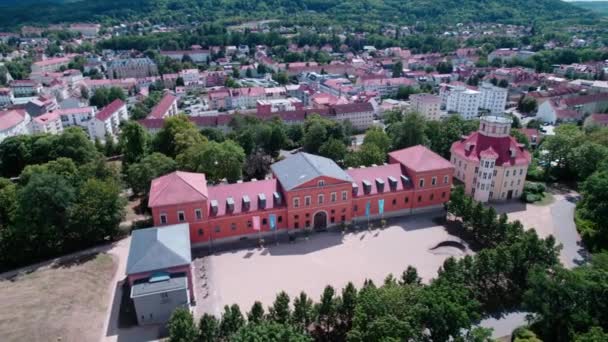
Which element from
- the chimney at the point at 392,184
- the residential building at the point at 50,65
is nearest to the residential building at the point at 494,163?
the chimney at the point at 392,184

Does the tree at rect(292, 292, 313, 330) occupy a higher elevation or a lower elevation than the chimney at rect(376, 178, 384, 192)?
lower

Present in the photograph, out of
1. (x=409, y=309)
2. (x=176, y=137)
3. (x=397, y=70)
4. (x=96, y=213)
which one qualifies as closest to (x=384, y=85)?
(x=397, y=70)

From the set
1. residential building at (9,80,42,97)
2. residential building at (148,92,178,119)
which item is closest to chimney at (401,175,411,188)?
residential building at (148,92,178,119)

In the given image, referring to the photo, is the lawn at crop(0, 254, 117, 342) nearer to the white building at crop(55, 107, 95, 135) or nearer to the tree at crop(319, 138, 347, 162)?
the tree at crop(319, 138, 347, 162)

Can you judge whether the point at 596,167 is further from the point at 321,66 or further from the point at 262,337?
the point at 321,66

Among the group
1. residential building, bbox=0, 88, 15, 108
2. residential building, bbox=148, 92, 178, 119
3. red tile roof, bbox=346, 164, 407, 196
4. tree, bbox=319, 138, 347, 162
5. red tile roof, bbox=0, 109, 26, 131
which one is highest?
red tile roof, bbox=346, 164, 407, 196

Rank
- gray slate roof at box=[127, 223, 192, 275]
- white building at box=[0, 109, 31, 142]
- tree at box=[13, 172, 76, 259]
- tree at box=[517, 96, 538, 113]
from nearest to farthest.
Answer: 1. gray slate roof at box=[127, 223, 192, 275]
2. tree at box=[13, 172, 76, 259]
3. white building at box=[0, 109, 31, 142]
4. tree at box=[517, 96, 538, 113]
